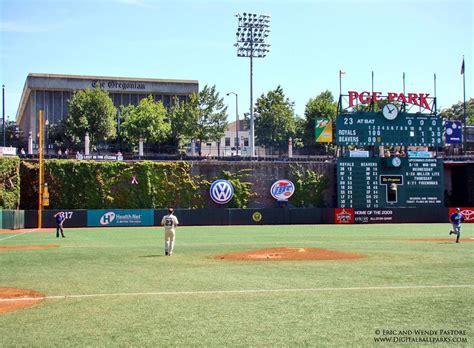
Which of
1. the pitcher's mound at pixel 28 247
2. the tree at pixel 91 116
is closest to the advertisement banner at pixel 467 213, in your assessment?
the pitcher's mound at pixel 28 247

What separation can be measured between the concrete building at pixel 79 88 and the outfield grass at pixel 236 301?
223 ft

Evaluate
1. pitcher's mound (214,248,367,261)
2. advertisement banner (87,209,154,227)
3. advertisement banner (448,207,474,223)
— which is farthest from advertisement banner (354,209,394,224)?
pitcher's mound (214,248,367,261)

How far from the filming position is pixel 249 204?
6231 centimetres

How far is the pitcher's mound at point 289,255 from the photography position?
22016 mm

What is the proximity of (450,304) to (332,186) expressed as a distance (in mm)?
52110

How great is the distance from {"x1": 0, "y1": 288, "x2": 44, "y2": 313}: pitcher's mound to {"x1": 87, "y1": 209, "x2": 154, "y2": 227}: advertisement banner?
114 feet

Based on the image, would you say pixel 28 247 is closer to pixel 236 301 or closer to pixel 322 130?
pixel 236 301

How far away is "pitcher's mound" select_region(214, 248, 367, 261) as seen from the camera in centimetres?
2202

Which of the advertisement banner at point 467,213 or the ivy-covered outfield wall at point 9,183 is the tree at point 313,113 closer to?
the advertisement banner at point 467,213

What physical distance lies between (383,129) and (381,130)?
0.24m

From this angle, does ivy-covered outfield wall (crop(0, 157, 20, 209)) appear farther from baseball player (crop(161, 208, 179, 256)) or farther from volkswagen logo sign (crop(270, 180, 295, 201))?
baseball player (crop(161, 208, 179, 256))

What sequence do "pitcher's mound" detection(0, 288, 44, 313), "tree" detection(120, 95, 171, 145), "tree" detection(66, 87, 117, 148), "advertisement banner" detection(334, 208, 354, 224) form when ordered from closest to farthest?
"pitcher's mound" detection(0, 288, 44, 313)
"advertisement banner" detection(334, 208, 354, 224)
"tree" detection(66, 87, 117, 148)
"tree" detection(120, 95, 171, 145)

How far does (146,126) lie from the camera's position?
71.6 m

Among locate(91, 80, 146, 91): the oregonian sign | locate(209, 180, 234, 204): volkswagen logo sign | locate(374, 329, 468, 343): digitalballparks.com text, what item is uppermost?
locate(91, 80, 146, 91): the oregonian sign
